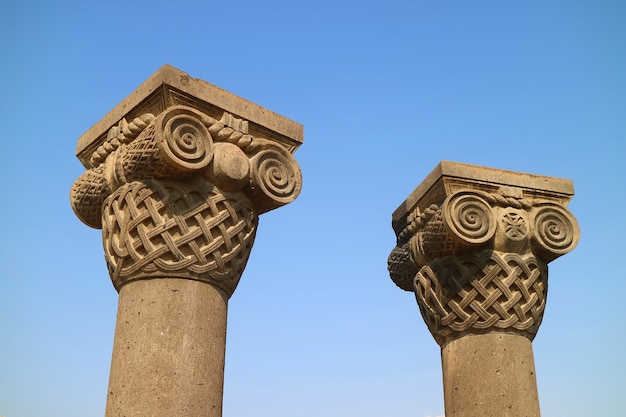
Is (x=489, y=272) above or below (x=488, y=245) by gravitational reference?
below

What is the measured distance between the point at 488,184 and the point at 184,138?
9.77 ft

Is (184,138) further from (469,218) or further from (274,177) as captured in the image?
(469,218)

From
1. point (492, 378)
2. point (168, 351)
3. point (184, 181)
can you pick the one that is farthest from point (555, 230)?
point (168, 351)

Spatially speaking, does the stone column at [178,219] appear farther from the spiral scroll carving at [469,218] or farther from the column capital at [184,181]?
the spiral scroll carving at [469,218]

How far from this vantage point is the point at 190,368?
487 centimetres

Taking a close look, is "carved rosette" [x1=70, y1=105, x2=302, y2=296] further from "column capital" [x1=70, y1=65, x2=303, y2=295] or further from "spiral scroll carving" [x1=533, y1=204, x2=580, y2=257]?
"spiral scroll carving" [x1=533, y1=204, x2=580, y2=257]

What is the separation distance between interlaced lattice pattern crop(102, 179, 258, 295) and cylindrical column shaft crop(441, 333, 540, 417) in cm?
242

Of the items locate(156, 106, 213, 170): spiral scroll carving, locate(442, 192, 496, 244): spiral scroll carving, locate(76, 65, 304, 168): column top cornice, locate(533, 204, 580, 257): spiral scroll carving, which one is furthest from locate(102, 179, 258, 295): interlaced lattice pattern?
locate(533, 204, 580, 257): spiral scroll carving

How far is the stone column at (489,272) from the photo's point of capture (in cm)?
657

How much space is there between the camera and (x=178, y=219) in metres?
5.13

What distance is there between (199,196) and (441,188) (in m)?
2.50

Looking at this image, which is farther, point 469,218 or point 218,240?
point 469,218

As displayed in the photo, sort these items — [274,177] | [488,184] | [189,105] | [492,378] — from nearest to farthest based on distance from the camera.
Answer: [189,105]
[274,177]
[492,378]
[488,184]

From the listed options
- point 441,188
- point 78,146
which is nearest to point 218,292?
point 78,146
